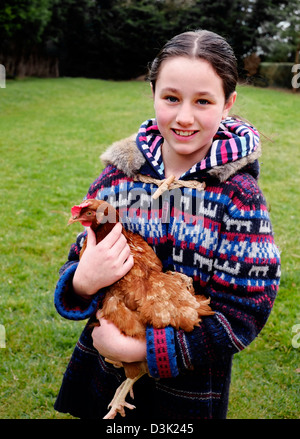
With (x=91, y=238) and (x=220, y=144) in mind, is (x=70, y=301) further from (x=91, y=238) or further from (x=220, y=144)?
(x=220, y=144)

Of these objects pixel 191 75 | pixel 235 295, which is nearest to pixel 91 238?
pixel 235 295

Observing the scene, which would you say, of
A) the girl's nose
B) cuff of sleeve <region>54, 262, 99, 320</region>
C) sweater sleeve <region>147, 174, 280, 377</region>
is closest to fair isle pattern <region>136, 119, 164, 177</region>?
the girl's nose

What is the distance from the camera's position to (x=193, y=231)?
5.37 feet

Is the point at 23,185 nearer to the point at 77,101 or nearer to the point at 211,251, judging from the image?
the point at 211,251

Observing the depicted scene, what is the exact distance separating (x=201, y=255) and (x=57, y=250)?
12.8ft

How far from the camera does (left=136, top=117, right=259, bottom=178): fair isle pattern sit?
64.5 inches

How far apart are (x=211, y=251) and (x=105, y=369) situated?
801mm

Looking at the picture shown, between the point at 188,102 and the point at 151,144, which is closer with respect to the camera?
the point at 188,102

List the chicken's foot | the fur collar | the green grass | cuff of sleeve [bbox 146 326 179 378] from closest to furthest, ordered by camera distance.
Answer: cuff of sleeve [bbox 146 326 179 378], the fur collar, the chicken's foot, the green grass

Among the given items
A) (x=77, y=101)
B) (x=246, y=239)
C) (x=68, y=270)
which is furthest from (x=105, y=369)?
(x=77, y=101)

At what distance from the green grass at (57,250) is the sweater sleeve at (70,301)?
1.03 meters

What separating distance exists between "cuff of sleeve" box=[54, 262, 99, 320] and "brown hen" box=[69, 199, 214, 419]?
6cm

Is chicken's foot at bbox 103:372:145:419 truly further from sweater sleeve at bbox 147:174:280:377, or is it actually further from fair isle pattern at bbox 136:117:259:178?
fair isle pattern at bbox 136:117:259:178

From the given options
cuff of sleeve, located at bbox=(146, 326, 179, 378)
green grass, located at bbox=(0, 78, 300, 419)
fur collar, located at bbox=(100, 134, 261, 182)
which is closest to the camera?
cuff of sleeve, located at bbox=(146, 326, 179, 378)
